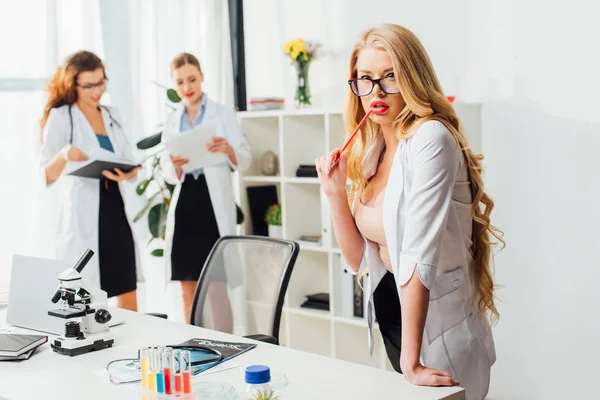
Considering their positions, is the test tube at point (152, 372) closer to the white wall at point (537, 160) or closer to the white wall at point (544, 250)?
the white wall at point (537, 160)

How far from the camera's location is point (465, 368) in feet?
6.66

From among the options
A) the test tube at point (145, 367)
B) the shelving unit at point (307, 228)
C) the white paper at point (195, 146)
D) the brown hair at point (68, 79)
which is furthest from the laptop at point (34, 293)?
the shelving unit at point (307, 228)

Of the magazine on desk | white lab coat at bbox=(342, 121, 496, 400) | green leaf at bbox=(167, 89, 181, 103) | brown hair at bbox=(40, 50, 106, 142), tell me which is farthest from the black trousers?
green leaf at bbox=(167, 89, 181, 103)

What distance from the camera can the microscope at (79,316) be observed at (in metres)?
2.30

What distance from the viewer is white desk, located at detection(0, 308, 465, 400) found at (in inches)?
74.2

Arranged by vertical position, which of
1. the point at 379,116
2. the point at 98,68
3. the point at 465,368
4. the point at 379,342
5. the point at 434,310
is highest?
the point at 98,68

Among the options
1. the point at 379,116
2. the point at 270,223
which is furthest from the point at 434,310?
the point at 270,223

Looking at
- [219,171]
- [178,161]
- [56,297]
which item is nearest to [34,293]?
[56,297]

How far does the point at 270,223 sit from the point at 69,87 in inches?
53.9

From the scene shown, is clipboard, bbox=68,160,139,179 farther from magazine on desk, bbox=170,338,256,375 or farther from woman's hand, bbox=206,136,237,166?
magazine on desk, bbox=170,338,256,375

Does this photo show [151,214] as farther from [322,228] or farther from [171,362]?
[171,362]

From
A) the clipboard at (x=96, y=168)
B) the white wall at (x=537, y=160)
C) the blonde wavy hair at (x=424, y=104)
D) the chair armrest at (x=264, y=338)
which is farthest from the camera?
the clipboard at (x=96, y=168)

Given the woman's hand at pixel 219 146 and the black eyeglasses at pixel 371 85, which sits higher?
the black eyeglasses at pixel 371 85

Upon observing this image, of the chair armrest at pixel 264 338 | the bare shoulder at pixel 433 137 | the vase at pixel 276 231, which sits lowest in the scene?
the chair armrest at pixel 264 338
